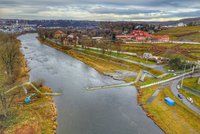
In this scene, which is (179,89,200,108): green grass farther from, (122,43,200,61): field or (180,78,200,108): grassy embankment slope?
(122,43,200,61): field

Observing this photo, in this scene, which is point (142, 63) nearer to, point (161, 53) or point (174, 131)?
point (161, 53)

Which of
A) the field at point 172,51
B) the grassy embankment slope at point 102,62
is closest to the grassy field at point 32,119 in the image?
the grassy embankment slope at point 102,62

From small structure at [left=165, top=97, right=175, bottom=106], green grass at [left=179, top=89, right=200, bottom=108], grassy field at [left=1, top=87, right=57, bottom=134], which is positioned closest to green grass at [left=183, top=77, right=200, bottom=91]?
green grass at [left=179, top=89, right=200, bottom=108]

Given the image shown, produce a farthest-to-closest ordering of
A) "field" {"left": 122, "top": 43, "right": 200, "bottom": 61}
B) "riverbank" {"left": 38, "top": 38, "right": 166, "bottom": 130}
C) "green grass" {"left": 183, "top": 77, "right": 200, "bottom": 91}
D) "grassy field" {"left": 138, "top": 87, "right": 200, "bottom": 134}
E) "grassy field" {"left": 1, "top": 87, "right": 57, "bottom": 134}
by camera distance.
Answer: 1. "field" {"left": 122, "top": 43, "right": 200, "bottom": 61}
2. "riverbank" {"left": 38, "top": 38, "right": 166, "bottom": 130}
3. "green grass" {"left": 183, "top": 77, "right": 200, "bottom": 91}
4. "grassy field" {"left": 138, "top": 87, "right": 200, "bottom": 134}
5. "grassy field" {"left": 1, "top": 87, "right": 57, "bottom": 134}

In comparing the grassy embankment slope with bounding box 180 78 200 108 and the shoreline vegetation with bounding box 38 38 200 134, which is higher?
the grassy embankment slope with bounding box 180 78 200 108

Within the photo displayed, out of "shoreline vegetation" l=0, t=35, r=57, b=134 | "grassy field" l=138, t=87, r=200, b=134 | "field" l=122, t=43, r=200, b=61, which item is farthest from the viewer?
"field" l=122, t=43, r=200, b=61

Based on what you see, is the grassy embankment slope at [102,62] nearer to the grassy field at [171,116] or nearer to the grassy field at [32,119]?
the grassy field at [171,116]
